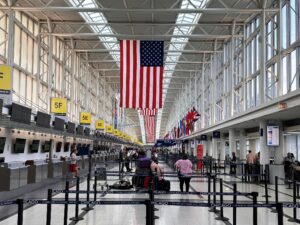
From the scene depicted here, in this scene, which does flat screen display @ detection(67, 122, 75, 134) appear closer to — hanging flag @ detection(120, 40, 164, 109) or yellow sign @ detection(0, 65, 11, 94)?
hanging flag @ detection(120, 40, 164, 109)

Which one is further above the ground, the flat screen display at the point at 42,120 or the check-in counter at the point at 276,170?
the flat screen display at the point at 42,120

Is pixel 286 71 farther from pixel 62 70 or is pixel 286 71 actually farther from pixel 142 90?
pixel 62 70

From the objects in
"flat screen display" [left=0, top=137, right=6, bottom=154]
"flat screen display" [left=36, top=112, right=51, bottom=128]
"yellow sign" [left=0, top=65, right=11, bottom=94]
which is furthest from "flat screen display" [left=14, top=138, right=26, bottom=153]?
"yellow sign" [left=0, top=65, right=11, bottom=94]

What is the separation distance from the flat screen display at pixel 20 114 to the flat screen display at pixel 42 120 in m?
1.78

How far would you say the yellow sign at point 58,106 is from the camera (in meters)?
26.7

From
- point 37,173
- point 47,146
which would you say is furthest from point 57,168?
point 47,146

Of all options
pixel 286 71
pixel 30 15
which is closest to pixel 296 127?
pixel 286 71

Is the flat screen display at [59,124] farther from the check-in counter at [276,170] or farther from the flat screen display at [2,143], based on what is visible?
the check-in counter at [276,170]

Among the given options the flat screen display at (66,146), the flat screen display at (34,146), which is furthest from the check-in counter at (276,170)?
the flat screen display at (66,146)

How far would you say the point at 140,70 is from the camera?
61.4ft

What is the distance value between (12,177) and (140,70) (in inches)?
287

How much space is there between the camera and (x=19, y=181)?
16438mm

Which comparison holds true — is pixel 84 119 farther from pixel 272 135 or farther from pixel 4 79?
pixel 4 79

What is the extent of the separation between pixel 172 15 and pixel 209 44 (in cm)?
1085
